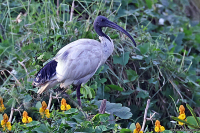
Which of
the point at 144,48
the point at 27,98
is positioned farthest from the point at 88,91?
the point at 144,48

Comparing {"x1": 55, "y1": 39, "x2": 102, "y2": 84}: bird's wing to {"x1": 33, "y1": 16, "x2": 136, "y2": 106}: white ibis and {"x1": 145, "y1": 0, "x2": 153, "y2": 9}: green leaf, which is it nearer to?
{"x1": 33, "y1": 16, "x2": 136, "y2": 106}: white ibis

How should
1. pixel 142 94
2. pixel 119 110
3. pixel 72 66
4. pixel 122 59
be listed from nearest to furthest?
pixel 119 110 → pixel 72 66 → pixel 142 94 → pixel 122 59

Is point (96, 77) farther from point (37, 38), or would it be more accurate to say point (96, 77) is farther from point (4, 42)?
point (4, 42)

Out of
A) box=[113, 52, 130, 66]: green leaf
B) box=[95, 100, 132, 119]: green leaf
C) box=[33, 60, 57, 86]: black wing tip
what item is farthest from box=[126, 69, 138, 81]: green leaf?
box=[33, 60, 57, 86]: black wing tip

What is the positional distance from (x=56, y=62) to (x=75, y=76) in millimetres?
253

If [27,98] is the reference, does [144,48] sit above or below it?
above

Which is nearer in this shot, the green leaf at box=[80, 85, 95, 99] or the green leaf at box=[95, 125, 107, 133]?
the green leaf at box=[95, 125, 107, 133]

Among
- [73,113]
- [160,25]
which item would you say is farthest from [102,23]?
[160,25]

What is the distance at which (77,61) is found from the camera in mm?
3164

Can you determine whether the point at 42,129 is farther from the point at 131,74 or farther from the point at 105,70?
the point at 131,74

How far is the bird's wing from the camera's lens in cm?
313

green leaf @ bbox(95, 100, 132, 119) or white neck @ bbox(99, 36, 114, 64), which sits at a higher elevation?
white neck @ bbox(99, 36, 114, 64)

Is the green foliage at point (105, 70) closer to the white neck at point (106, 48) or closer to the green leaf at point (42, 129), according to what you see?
the white neck at point (106, 48)

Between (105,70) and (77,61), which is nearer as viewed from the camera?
(77,61)
